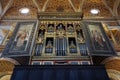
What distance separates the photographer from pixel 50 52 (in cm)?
1151

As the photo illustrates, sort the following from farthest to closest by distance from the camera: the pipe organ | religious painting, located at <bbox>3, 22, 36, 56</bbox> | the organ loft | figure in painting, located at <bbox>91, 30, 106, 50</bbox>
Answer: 1. figure in painting, located at <bbox>91, 30, 106, 50</bbox>
2. religious painting, located at <bbox>3, 22, 36, 56</bbox>
3. the pipe organ
4. the organ loft

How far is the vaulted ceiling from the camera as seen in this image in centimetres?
1639

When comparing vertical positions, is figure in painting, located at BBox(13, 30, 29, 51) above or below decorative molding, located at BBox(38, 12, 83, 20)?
below

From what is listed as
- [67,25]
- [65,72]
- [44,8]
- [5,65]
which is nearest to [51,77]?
[65,72]

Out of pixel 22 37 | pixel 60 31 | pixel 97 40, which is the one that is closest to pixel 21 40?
pixel 22 37

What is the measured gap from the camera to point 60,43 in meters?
12.2

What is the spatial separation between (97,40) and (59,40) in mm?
2320

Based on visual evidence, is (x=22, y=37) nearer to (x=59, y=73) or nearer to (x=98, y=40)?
(x=59, y=73)

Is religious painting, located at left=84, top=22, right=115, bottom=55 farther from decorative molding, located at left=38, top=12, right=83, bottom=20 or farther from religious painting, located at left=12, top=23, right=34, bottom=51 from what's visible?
religious painting, located at left=12, top=23, right=34, bottom=51

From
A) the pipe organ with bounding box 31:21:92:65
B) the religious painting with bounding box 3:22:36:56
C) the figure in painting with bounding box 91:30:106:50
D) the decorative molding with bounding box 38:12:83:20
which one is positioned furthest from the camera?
the decorative molding with bounding box 38:12:83:20

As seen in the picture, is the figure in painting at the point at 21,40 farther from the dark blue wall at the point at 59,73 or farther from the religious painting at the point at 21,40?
the dark blue wall at the point at 59,73

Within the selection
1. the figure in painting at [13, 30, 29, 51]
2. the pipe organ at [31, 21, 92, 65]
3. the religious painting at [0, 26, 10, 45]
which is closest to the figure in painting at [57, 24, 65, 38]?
the pipe organ at [31, 21, 92, 65]

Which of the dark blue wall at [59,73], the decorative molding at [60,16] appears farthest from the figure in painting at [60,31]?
the dark blue wall at [59,73]

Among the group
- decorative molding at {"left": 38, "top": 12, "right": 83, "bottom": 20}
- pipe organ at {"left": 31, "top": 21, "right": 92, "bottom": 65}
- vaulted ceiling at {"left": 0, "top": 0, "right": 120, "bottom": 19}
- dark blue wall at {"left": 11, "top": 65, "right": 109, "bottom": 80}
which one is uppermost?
vaulted ceiling at {"left": 0, "top": 0, "right": 120, "bottom": 19}
